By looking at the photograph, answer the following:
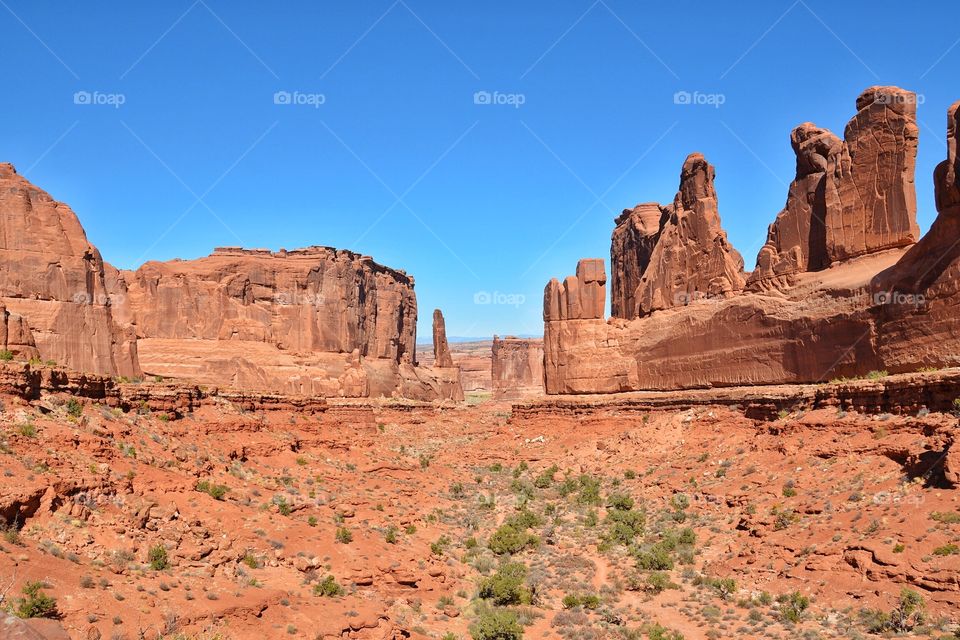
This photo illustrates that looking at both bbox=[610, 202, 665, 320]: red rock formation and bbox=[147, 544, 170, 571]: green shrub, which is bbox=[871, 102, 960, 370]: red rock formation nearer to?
bbox=[147, 544, 170, 571]: green shrub

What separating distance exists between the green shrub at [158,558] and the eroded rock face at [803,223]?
89.3ft

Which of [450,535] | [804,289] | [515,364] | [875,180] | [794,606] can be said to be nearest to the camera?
[794,606]

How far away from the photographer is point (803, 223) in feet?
109

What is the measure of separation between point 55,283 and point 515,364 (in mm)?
97125

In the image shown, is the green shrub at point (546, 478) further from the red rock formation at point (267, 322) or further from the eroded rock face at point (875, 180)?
the red rock formation at point (267, 322)

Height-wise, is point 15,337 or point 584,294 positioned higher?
point 584,294

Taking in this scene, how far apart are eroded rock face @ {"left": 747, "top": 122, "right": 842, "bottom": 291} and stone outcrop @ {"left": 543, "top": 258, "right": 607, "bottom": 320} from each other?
33.4ft

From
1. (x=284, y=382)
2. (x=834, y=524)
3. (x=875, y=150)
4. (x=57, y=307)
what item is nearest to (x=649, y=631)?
(x=834, y=524)

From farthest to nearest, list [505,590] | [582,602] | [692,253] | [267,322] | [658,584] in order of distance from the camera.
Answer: [267,322] < [692,253] < [658,584] < [582,602] < [505,590]

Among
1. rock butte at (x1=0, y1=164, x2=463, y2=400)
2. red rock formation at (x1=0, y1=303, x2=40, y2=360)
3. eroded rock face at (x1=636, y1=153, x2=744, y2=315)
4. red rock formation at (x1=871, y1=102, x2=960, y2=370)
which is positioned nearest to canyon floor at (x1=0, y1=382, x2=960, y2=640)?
red rock formation at (x1=0, y1=303, x2=40, y2=360)

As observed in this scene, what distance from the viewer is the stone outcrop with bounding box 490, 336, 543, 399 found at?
396 ft

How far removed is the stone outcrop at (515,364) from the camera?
12062cm

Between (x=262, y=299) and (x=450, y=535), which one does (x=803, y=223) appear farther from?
(x=262, y=299)

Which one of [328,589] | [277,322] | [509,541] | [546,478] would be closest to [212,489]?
[328,589]
